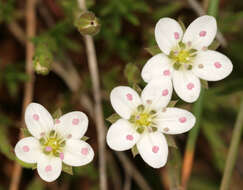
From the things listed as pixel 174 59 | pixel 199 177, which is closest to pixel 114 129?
pixel 174 59

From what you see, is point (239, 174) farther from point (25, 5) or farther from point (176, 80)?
point (25, 5)

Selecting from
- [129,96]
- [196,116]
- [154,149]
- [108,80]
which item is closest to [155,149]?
[154,149]

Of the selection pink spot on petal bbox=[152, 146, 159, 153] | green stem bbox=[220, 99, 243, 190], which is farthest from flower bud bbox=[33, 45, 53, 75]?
green stem bbox=[220, 99, 243, 190]

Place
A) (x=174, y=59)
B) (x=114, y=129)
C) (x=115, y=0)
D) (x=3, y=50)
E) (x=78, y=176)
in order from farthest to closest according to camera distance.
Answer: (x=3, y=50) → (x=78, y=176) → (x=115, y=0) → (x=174, y=59) → (x=114, y=129)

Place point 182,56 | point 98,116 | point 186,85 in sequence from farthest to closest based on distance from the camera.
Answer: point 98,116, point 182,56, point 186,85

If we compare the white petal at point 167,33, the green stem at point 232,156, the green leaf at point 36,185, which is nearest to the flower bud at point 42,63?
the white petal at point 167,33

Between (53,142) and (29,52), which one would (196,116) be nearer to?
(53,142)
